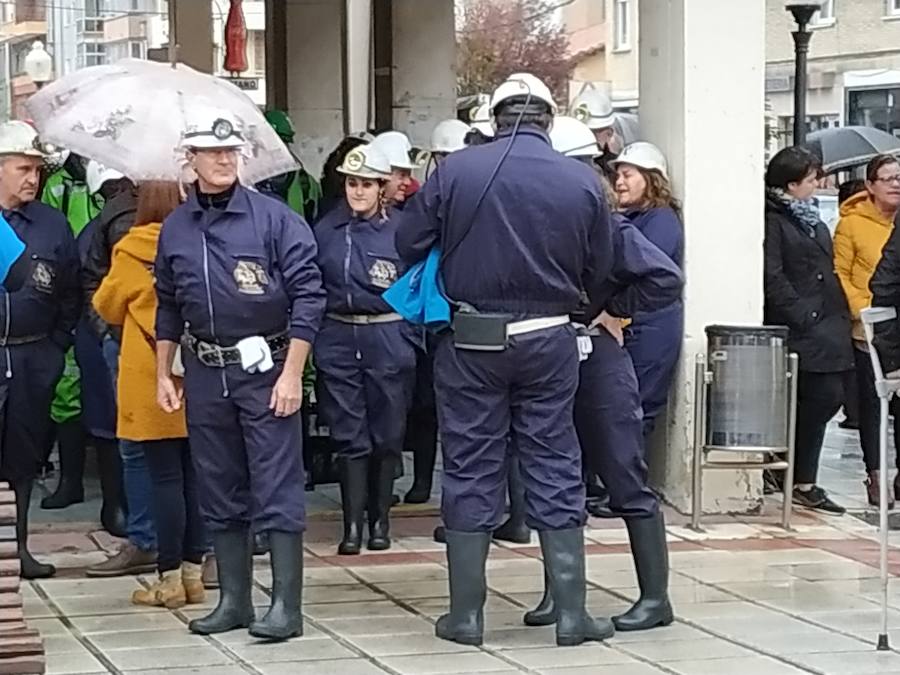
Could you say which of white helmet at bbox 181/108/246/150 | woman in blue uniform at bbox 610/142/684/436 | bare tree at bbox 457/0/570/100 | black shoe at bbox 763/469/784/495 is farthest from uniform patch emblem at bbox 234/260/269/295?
bare tree at bbox 457/0/570/100

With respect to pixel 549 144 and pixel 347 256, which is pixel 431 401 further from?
pixel 549 144

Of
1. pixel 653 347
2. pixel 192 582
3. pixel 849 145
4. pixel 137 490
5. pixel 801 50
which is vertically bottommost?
pixel 192 582

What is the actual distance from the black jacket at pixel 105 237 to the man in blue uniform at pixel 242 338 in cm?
85

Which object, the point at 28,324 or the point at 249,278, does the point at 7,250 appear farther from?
the point at 28,324

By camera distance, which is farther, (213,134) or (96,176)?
(96,176)

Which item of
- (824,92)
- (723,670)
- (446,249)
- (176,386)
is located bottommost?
(723,670)

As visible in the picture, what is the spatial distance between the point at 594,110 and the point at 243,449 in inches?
156

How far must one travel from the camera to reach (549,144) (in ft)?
22.3

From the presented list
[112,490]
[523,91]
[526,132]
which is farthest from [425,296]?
[112,490]

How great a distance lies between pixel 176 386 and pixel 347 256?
1.61 metres

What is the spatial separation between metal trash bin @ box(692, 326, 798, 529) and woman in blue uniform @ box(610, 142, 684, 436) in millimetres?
224

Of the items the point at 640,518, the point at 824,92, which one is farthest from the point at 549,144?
the point at 824,92

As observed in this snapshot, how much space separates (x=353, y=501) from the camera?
8.53 m

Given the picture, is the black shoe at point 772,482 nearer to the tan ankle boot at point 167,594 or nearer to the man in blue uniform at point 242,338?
the tan ankle boot at point 167,594
